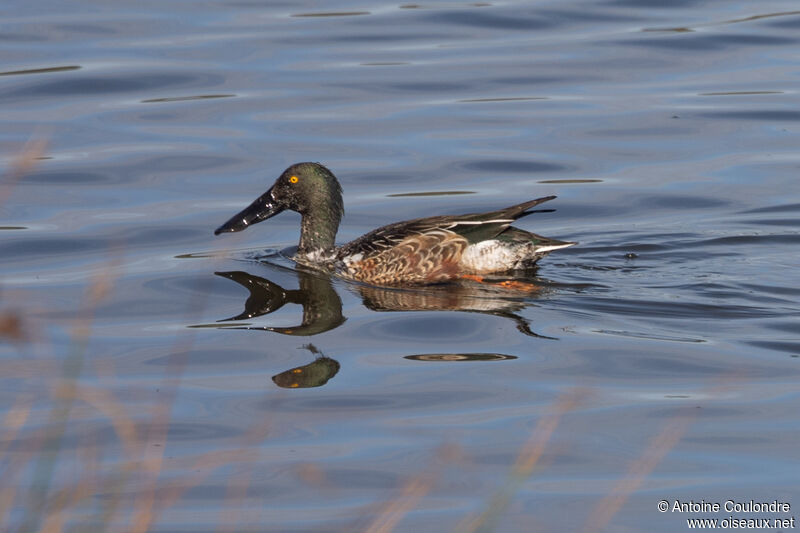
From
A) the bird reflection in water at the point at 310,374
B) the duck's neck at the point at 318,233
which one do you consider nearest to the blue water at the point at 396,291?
the bird reflection in water at the point at 310,374

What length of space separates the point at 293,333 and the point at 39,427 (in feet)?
6.75

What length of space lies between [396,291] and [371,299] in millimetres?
351

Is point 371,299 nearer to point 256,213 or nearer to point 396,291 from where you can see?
point 396,291

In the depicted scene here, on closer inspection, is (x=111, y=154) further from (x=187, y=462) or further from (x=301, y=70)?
(x=187, y=462)

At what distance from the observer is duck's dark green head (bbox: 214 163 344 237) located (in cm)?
1057

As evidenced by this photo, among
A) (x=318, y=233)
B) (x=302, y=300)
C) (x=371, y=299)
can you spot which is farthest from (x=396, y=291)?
(x=318, y=233)

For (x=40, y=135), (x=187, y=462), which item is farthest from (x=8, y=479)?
(x=40, y=135)

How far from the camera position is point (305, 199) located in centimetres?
1063

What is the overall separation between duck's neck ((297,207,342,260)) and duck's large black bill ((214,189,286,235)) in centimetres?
26

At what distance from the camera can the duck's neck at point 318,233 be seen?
10398 mm

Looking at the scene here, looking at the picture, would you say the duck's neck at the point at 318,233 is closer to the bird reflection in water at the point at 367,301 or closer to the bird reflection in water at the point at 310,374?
the bird reflection in water at the point at 367,301

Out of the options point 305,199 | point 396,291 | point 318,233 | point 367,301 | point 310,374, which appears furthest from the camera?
point 305,199

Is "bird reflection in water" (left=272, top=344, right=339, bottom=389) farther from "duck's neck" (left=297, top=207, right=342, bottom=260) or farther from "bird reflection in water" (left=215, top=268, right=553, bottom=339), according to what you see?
"duck's neck" (left=297, top=207, right=342, bottom=260)

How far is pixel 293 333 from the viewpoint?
330 inches
